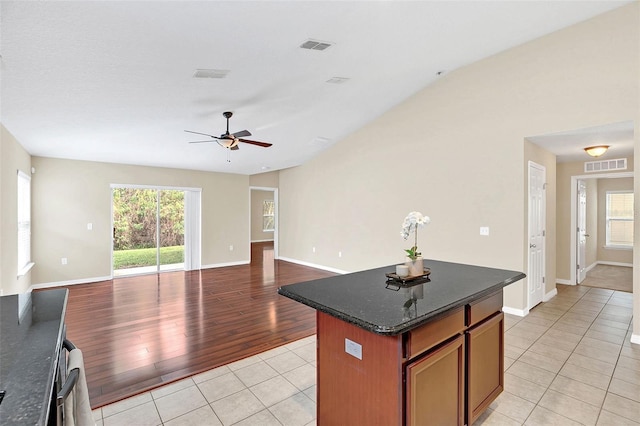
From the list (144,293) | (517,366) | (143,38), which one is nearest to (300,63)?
(143,38)

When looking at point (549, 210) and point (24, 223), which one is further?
point (24, 223)

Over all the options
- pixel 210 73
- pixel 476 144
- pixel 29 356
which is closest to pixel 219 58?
pixel 210 73

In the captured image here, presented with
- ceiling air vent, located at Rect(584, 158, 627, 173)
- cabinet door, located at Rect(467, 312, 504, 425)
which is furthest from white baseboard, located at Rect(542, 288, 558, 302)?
cabinet door, located at Rect(467, 312, 504, 425)

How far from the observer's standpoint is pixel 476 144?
4.59 metres

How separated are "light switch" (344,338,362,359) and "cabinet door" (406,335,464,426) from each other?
262mm

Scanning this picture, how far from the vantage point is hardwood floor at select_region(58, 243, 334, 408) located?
111 inches

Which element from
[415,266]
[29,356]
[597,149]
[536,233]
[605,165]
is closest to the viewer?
[29,356]

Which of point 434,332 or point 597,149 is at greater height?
point 597,149

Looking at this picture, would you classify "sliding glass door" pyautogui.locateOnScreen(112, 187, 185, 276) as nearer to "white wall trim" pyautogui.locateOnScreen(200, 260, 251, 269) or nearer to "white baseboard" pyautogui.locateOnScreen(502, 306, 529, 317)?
"white wall trim" pyautogui.locateOnScreen(200, 260, 251, 269)

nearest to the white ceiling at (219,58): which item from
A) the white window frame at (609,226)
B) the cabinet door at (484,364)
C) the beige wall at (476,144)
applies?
the beige wall at (476,144)

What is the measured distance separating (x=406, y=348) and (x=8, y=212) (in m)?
5.16

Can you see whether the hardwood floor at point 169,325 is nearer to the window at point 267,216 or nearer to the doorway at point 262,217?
the doorway at point 262,217

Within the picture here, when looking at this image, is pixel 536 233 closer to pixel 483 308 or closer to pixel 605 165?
pixel 605 165

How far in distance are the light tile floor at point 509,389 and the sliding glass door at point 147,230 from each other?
523 centimetres
